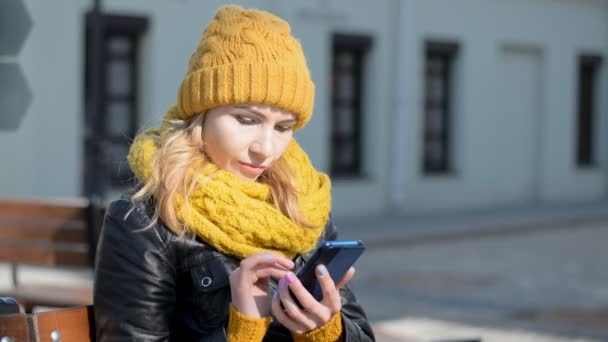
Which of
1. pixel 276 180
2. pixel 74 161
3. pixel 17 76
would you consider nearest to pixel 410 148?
pixel 74 161

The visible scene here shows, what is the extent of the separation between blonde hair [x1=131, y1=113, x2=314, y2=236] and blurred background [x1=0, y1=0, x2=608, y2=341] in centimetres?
499

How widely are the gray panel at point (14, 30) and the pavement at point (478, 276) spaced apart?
82.2 inches

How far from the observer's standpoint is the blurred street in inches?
326

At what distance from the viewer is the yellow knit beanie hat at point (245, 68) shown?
9.09 ft

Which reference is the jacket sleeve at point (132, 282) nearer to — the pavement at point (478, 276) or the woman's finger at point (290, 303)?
the woman's finger at point (290, 303)

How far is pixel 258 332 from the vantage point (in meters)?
2.58

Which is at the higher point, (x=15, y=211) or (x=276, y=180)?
(x=276, y=180)

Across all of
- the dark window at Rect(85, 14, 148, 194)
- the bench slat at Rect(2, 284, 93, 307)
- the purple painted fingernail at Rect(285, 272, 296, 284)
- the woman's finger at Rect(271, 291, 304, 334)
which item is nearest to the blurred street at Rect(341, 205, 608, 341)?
the bench slat at Rect(2, 284, 93, 307)

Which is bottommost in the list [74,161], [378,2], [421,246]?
[421,246]

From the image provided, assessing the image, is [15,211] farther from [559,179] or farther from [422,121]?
[559,179]

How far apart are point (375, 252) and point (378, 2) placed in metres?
5.68

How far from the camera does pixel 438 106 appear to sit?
65.3ft

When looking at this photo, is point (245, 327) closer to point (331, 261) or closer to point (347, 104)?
point (331, 261)

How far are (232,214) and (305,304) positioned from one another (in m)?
0.38
